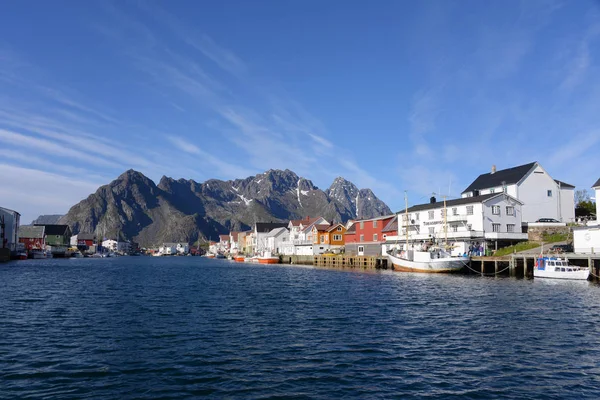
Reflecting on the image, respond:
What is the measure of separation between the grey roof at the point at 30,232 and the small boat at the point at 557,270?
16752 cm

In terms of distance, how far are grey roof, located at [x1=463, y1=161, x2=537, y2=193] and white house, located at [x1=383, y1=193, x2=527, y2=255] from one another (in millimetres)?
7664

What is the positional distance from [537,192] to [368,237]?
33836 millimetres

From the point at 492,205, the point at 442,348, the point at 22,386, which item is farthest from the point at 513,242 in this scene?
the point at 22,386

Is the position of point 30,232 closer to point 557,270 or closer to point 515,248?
point 515,248

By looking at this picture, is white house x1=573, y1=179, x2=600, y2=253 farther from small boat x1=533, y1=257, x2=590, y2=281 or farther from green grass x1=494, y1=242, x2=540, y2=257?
green grass x1=494, y1=242, x2=540, y2=257

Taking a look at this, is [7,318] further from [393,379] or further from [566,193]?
[566,193]

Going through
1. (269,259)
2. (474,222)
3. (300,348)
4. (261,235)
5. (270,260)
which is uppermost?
(261,235)

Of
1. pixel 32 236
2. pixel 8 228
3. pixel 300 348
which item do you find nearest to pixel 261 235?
pixel 8 228

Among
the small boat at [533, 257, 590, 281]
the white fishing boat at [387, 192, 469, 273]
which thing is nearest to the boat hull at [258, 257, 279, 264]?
the white fishing boat at [387, 192, 469, 273]

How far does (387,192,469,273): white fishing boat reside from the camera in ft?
210

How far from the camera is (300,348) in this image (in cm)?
1909

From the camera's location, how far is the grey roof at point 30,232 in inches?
Answer: 6442

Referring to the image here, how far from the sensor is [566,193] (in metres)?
82.9

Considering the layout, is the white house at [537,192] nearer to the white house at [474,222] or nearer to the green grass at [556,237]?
the white house at [474,222]
